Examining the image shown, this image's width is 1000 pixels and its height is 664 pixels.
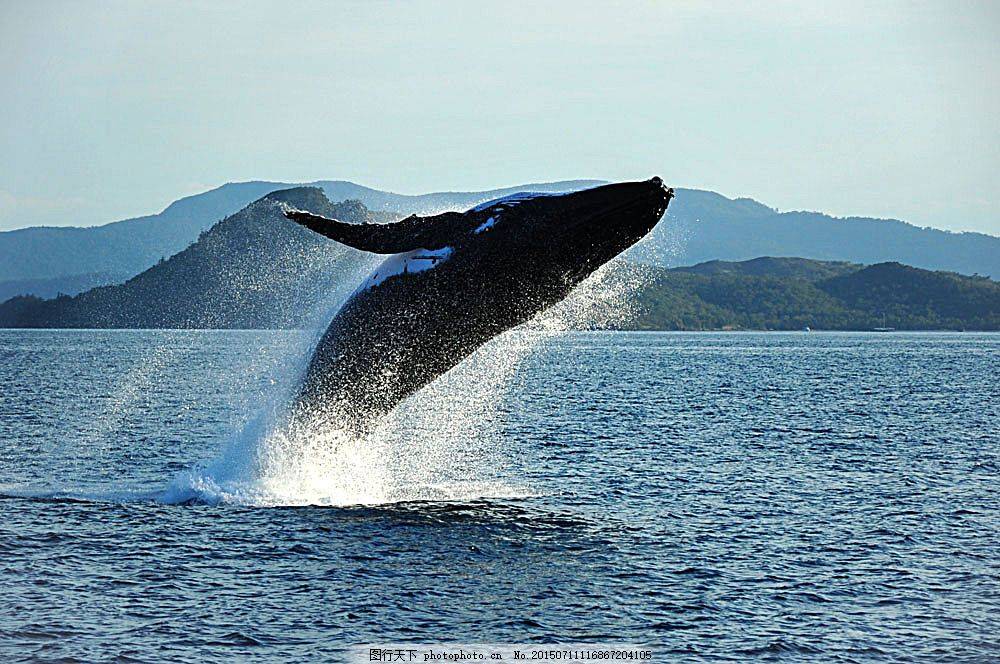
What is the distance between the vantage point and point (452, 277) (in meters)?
17.5

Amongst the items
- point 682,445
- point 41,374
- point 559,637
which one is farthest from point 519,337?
point 559,637

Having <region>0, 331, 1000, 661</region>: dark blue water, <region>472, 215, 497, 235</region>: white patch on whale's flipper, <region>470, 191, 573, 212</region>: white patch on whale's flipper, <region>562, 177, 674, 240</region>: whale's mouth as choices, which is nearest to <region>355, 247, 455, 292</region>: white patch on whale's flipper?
<region>472, 215, 497, 235</region>: white patch on whale's flipper

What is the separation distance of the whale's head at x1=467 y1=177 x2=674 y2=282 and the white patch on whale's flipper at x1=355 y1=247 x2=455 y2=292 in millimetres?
612

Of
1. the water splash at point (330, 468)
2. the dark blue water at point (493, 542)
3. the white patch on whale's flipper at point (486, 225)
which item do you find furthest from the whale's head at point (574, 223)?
the dark blue water at point (493, 542)

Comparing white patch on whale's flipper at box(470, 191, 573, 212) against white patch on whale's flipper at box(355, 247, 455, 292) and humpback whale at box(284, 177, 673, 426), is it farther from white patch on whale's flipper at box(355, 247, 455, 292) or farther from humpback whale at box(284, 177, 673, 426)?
white patch on whale's flipper at box(355, 247, 455, 292)

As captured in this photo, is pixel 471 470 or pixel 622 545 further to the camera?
pixel 471 470

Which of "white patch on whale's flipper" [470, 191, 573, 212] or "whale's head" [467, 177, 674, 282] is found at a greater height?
"white patch on whale's flipper" [470, 191, 573, 212]

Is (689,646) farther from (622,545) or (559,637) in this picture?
(622,545)

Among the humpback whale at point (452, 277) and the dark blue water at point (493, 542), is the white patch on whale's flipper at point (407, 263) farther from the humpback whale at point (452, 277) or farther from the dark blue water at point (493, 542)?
the dark blue water at point (493, 542)

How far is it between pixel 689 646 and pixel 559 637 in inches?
63.0

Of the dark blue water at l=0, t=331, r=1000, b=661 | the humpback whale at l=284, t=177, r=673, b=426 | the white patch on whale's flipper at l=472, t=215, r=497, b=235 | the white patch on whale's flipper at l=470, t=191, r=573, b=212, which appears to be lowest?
the dark blue water at l=0, t=331, r=1000, b=661

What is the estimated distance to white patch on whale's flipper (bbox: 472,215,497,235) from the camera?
56.0ft

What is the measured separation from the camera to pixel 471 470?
28016mm

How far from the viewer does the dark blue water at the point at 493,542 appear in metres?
14.0
